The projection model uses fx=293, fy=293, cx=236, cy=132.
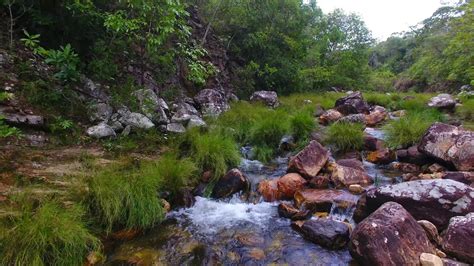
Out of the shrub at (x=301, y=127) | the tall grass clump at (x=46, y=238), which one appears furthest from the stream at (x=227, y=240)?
the shrub at (x=301, y=127)

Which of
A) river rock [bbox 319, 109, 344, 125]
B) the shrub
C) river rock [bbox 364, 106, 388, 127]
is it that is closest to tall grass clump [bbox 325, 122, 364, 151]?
the shrub

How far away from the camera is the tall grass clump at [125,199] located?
3.77m

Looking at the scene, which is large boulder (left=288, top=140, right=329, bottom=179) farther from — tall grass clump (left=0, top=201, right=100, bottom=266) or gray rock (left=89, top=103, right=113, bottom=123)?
gray rock (left=89, top=103, right=113, bottom=123)

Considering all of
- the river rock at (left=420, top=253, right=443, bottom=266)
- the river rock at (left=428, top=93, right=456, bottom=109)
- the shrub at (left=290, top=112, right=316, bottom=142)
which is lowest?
the river rock at (left=420, top=253, right=443, bottom=266)

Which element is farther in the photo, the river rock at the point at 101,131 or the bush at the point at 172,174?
the river rock at the point at 101,131

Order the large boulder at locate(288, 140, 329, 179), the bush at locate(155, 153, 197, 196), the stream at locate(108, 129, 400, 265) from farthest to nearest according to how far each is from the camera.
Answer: the large boulder at locate(288, 140, 329, 179), the bush at locate(155, 153, 197, 196), the stream at locate(108, 129, 400, 265)

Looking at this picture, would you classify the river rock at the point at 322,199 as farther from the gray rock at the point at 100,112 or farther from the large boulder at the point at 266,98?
the large boulder at the point at 266,98

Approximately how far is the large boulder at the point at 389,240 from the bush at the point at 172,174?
277 centimetres

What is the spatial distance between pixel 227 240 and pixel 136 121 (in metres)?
3.80

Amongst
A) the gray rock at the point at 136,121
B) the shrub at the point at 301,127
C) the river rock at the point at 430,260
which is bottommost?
the river rock at the point at 430,260

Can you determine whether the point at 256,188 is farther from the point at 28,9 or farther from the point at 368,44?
the point at 368,44

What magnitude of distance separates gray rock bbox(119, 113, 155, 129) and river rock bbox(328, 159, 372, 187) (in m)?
4.12

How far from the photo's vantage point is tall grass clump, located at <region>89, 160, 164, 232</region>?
3768 mm

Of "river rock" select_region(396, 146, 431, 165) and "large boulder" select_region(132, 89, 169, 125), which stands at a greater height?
"large boulder" select_region(132, 89, 169, 125)
